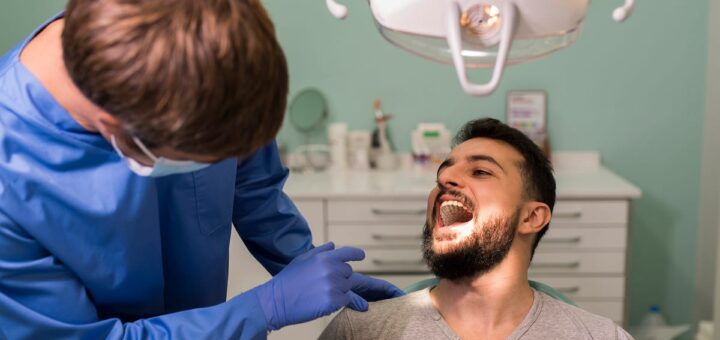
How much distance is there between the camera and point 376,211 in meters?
2.83

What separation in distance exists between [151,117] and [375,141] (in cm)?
230

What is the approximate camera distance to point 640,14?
→ 3094 mm

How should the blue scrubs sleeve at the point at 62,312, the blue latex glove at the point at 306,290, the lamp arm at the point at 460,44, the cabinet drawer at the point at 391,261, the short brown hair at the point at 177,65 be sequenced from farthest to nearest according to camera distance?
1. the cabinet drawer at the point at 391,261
2. the blue latex glove at the point at 306,290
3. the blue scrubs sleeve at the point at 62,312
4. the lamp arm at the point at 460,44
5. the short brown hair at the point at 177,65

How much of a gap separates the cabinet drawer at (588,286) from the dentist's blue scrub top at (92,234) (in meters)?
1.65

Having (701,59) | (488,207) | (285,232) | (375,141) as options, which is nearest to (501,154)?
(488,207)

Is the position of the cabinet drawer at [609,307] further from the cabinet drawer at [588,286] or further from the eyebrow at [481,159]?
the eyebrow at [481,159]

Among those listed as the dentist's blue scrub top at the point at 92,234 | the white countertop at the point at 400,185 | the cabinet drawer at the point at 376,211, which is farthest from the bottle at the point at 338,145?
the dentist's blue scrub top at the point at 92,234

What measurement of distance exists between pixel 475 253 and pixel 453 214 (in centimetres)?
22

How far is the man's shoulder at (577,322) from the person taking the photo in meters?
1.66

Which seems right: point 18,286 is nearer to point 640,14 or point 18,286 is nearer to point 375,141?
point 375,141

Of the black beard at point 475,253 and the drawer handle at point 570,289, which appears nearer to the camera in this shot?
the black beard at point 475,253

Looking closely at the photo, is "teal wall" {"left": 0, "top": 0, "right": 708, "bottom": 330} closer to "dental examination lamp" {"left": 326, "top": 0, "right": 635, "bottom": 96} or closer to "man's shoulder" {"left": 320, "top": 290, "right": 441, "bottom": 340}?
"man's shoulder" {"left": 320, "top": 290, "right": 441, "bottom": 340}

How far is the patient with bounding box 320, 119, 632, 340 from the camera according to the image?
1680 millimetres

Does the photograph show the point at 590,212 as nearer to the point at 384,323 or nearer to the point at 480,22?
the point at 384,323
